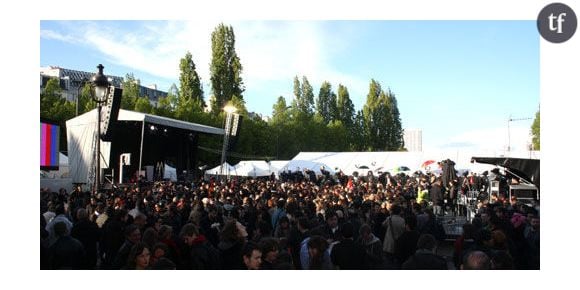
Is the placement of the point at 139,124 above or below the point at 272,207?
above

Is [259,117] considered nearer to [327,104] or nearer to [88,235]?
[327,104]

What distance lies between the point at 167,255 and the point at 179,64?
4715 cm

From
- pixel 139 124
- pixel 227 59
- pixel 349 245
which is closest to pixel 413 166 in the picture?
pixel 139 124

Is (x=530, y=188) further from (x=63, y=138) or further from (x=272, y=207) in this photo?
(x=63, y=138)

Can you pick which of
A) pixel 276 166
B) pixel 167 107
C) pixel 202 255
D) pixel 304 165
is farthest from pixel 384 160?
pixel 202 255

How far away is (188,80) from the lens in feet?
170

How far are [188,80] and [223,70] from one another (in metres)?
3.70

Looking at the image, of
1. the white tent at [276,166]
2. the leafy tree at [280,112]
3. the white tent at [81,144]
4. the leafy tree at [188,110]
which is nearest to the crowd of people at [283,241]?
the white tent at [81,144]

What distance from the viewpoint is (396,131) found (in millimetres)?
69875

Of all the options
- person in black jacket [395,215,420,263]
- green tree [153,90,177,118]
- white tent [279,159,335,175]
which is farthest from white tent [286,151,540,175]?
person in black jacket [395,215,420,263]

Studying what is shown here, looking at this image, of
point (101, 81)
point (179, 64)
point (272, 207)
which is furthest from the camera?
point (179, 64)

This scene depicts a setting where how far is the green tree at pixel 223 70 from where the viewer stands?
5162 centimetres

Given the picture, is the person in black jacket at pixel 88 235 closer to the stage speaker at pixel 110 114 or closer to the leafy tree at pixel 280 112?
the stage speaker at pixel 110 114

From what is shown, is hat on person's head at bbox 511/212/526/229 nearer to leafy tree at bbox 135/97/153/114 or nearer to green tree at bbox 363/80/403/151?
leafy tree at bbox 135/97/153/114
